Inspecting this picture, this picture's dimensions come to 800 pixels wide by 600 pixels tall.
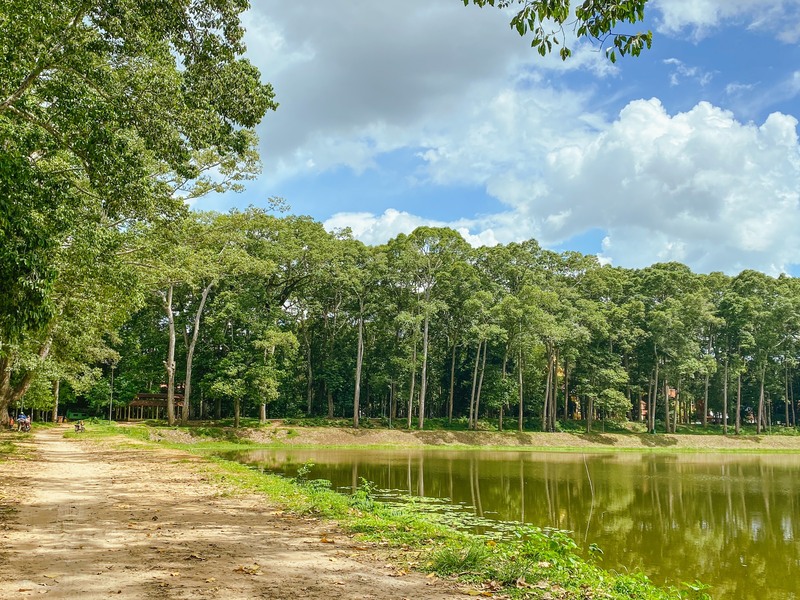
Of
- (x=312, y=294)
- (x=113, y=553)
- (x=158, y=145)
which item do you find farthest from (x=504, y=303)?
(x=113, y=553)

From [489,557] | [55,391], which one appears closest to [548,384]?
[55,391]

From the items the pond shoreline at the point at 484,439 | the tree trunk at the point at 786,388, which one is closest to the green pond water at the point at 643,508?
the pond shoreline at the point at 484,439

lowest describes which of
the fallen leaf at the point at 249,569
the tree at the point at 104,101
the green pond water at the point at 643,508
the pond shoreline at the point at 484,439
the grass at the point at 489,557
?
the pond shoreline at the point at 484,439

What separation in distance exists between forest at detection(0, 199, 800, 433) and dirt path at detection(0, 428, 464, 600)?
23.2 m

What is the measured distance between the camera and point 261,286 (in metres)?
42.3

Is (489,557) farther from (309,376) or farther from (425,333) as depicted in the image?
(309,376)

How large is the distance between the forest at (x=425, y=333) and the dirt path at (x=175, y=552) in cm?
2324

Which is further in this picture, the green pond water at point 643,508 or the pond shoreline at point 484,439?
the pond shoreline at point 484,439

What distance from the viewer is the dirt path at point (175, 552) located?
5562 millimetres

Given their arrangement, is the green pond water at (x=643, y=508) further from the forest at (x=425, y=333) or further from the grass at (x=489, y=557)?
the forest at (x=425, y=333)

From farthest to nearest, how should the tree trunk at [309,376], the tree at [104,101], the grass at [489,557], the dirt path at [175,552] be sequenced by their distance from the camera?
1. the tree trunk at [309,376]
2. the tree at [104,101]
3. the grass at [489,557]
4. the dirt path at [175,552]

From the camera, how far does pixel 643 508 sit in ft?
51.2

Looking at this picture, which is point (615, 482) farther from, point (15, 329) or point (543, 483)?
point (15, 329)

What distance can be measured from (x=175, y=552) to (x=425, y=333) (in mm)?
38189
